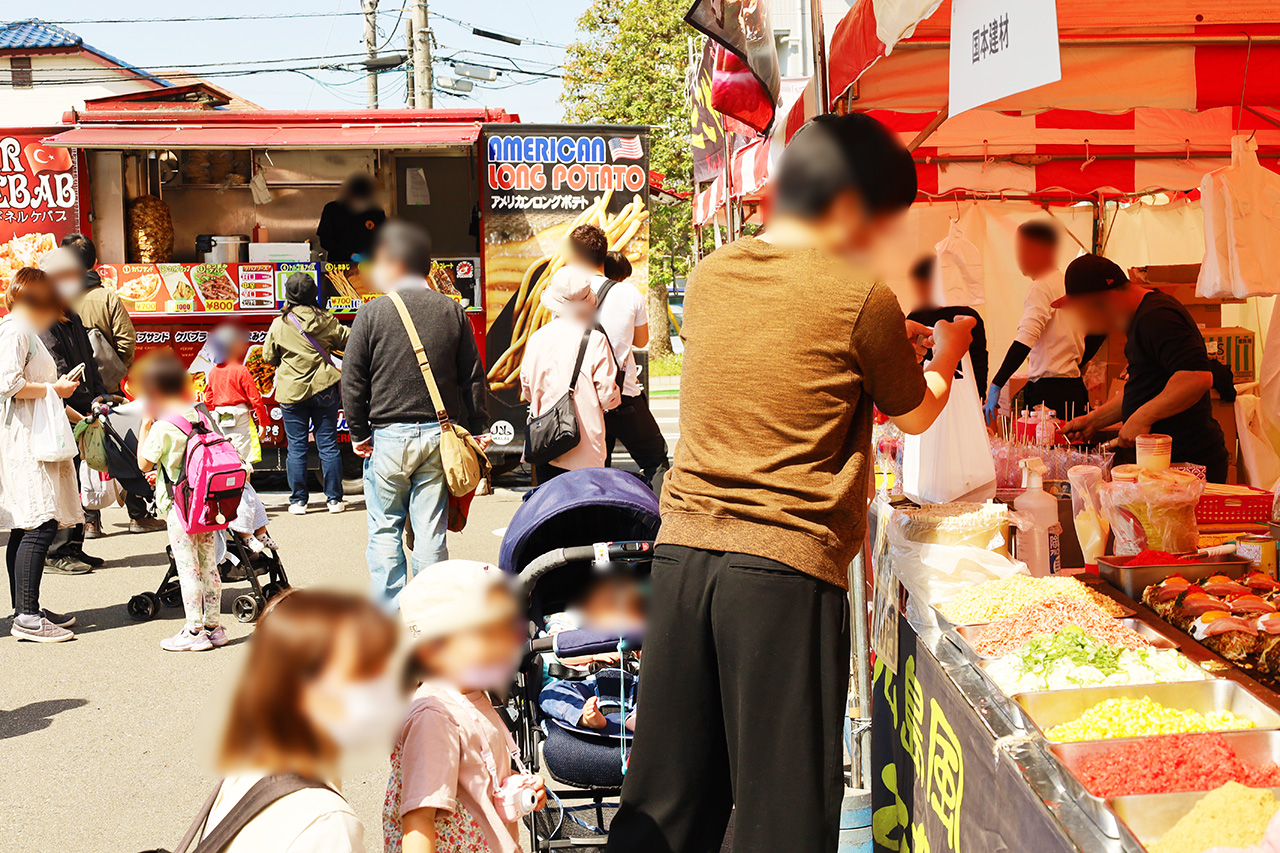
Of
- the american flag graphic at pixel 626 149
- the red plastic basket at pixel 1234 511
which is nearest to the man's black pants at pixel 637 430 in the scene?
the red plastic basket at pixel 1234 511

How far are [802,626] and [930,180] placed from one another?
23.1ft

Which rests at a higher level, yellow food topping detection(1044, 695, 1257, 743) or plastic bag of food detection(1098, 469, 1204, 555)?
plastic bag of food detection(1098, 469, 1204, 555)

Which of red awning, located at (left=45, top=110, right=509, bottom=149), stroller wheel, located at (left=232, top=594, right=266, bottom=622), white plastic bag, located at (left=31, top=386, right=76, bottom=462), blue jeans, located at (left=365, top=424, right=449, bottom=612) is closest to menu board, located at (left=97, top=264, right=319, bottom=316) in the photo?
red awning, located at (left=45, top=110, right=509, bottom=149)

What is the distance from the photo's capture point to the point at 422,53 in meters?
20.5

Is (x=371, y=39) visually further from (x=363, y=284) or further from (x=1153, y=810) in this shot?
(x=1153, y=810)

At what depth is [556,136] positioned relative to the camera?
34.7ft

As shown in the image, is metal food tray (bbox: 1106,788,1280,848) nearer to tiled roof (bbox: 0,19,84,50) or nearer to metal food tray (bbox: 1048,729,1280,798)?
metal food tray (bbox: 1048,729,1280,798)

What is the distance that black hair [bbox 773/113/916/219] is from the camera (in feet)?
7.42

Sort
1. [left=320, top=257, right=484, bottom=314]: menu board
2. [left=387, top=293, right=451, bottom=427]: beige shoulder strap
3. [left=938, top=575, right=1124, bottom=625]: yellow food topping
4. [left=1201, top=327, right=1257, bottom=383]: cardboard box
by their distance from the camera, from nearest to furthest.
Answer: [left=938, top=575, right=1124, bottom=625]: yellow food topping < [left=387, top=293, right=451, bottom=427]: beige shoulder strap < [left=1201, top=327, right=1257, bottom=383]: cardboard box < [left=320, top=257, right=484, bottom=314]: menu board

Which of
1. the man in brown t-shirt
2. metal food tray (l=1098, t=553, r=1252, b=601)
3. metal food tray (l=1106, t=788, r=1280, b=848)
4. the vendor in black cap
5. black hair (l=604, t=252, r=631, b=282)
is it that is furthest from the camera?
black hair (l=604, t=252, r=631, b=282)

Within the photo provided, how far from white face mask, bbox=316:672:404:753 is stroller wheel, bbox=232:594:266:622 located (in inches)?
199

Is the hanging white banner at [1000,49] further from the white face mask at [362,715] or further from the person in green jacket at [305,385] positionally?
the person in green jacket at [305,385]

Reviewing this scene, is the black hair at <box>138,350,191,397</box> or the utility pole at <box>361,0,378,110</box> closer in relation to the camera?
the black hair at <box>138,350,191,397</box>

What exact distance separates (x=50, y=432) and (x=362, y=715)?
16.9ft
